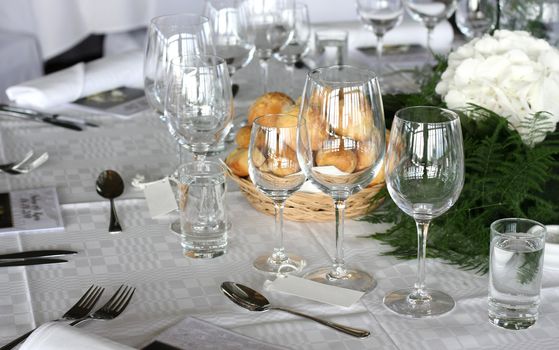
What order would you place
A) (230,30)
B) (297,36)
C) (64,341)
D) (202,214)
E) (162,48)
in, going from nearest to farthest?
(64,341) → (202,214) → (162,48) → (230,30) → (297,36)

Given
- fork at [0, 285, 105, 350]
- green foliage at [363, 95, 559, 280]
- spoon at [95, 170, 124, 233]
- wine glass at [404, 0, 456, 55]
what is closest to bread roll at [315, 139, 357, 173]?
green foliage at [363, 95, 559, 280]

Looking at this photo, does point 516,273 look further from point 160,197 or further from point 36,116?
point 36,116

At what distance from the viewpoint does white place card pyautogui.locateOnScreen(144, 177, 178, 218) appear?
1.31 meters

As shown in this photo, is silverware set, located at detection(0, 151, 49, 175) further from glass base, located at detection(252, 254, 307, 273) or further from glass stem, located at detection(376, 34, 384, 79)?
glass stem, located at detection(376, 34, 384, 79)

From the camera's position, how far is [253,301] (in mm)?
1034

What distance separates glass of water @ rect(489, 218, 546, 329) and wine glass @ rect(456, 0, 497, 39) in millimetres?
985

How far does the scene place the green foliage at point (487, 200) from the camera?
3.75 feet

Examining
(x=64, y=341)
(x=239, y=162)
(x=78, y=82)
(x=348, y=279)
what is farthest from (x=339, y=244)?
(x=78, y=82)

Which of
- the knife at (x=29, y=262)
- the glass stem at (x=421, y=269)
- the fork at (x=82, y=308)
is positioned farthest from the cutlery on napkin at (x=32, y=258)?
the glass stem at (x=421, y=269)

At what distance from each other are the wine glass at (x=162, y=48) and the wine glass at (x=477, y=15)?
70 cm

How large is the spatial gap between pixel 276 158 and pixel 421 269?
217 mm

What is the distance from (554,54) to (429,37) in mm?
805

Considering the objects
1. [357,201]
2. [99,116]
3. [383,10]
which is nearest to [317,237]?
[357,201]

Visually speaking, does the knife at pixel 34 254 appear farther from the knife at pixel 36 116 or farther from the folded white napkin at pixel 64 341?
the knife at pixel 36 116
